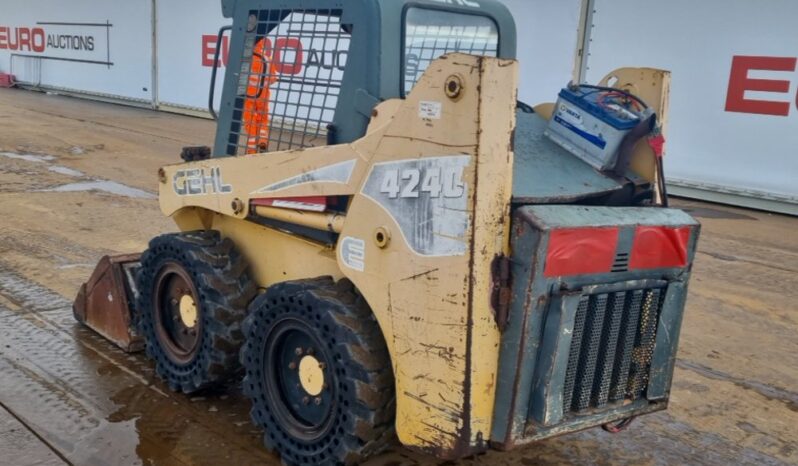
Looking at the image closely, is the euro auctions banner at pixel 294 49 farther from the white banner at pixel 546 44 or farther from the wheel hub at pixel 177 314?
the wheel hub at pixel 177 314

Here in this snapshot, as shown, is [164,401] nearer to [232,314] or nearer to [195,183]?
[232,314]

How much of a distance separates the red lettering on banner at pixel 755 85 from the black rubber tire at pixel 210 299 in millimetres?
7930

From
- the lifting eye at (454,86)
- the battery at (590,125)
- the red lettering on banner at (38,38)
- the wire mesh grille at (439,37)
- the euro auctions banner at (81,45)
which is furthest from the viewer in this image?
the red lettering on banner at (38,38)

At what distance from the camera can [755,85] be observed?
9.68 meters

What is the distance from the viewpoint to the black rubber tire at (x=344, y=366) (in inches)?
108

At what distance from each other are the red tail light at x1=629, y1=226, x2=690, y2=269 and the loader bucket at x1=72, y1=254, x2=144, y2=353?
2571mm

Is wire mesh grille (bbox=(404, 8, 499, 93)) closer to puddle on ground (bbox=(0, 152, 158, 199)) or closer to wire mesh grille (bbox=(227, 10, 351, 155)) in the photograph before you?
wire mesh grille (bbox=(227, 10, 351, 155))

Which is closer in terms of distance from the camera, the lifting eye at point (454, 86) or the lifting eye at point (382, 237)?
the lifting eye at point (454, 86)

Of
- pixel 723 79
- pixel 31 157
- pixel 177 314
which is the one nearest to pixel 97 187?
pixel 31 157

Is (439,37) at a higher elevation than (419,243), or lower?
higher

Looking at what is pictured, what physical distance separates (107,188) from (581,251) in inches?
289

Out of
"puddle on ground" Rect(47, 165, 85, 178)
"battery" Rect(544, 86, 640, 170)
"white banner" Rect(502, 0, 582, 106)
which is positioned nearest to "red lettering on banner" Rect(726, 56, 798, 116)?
"white banner" Rect(502, 0, 582, 106)

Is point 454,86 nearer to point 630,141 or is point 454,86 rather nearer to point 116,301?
point 630,141

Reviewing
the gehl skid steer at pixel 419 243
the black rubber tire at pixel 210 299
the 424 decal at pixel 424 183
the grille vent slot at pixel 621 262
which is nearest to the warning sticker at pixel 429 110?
the gehl skid steer at pixel 419 243
